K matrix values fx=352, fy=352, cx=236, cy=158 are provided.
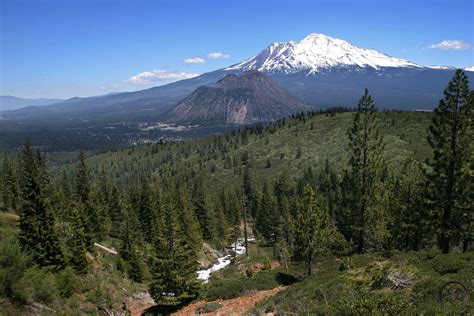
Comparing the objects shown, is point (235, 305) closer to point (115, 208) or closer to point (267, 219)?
point (115, 208)

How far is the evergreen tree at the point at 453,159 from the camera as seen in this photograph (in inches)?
1043

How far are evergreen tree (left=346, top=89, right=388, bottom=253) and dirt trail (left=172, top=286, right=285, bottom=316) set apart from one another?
34.4ft

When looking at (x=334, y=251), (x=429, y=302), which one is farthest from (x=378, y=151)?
(x=429, y=302)

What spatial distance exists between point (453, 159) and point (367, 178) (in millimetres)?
7189

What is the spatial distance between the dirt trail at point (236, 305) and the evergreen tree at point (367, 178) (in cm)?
1049

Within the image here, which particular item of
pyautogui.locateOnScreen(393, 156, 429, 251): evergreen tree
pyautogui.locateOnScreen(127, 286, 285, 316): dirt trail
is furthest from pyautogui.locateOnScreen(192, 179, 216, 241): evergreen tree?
pyautogui.locateOnScreen(127, 286, 285, 316): dirt trail

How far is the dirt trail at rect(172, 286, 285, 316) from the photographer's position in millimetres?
22219

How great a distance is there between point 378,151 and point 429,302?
20.5 meters

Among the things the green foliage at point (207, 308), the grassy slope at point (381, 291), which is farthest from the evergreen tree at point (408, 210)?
the green foliage at point (207, 308)

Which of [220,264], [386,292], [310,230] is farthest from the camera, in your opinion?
[220,264]

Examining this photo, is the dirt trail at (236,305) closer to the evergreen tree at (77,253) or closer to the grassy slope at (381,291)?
the grassy slope at (381,291)

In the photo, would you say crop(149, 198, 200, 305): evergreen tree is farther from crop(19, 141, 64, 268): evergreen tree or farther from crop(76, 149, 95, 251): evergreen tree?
crop(76, 149, 95, 251): evergreen tree

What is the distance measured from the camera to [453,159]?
27.1 meters

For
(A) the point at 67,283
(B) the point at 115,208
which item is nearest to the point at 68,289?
(A) the point at 67,283
